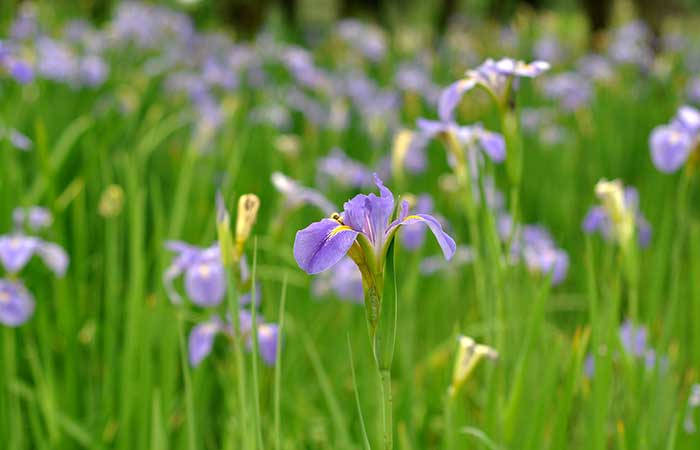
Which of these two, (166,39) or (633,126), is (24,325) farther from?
(166,39)

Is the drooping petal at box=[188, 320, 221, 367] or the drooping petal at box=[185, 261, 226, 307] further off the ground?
the drooping petal at box=[185, 261, 226, 307]

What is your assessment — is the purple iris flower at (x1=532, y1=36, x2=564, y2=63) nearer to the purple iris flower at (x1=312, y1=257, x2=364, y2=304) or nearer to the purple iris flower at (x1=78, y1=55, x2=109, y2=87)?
the purple iris flower at (x1=78, y1=55, x2=109, y2=87)

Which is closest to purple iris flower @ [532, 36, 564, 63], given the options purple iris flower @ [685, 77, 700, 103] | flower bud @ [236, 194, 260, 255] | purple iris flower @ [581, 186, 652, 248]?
purple iris flower @ [685, 77, 700, 103]

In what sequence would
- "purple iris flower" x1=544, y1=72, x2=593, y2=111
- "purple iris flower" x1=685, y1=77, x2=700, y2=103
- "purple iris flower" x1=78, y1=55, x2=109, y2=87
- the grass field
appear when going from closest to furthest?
1. the grass field
2. "purple iris flower" x1=78, y1=55, x2=109, y2=87
3. "purple iris flower" x1=544, y1=72, x2=593, y2=111
4. "purple iris flower" x1=685, y1=77, x2=700, y2=103

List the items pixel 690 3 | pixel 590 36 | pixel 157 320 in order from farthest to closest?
pixel 690 3
pixel 590 36
pixel 157 320

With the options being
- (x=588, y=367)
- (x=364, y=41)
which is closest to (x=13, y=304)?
(x=588, y=367)

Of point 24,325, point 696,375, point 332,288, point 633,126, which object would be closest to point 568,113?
point 633,126

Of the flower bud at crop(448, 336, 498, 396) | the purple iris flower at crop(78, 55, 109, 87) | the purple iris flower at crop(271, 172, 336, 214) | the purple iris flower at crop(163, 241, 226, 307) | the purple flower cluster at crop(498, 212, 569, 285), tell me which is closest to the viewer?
the flower bud at crop(448, 336, 498, 396)
